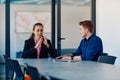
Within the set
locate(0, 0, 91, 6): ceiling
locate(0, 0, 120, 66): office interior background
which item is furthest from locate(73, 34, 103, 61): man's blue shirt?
locate(0, 0, 91, 6): ceiling

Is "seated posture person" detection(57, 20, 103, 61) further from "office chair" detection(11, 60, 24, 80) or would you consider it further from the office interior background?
the office interior background

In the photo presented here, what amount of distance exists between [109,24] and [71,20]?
865 mm

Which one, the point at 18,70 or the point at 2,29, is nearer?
the point at 18,70

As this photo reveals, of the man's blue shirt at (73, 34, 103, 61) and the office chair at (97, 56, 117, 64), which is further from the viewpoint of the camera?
the man's blue shirt at (73, 34, 103, 61)

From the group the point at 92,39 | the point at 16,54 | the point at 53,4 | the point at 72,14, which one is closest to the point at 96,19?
the point at 72,14

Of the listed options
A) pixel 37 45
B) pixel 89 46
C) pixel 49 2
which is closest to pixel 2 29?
pixel 49 2

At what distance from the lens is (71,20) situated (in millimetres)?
7137

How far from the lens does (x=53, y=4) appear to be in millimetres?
7004

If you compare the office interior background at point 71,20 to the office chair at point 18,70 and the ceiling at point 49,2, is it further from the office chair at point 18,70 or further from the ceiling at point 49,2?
the office chair at point 18,70

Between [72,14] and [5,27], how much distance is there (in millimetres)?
1561

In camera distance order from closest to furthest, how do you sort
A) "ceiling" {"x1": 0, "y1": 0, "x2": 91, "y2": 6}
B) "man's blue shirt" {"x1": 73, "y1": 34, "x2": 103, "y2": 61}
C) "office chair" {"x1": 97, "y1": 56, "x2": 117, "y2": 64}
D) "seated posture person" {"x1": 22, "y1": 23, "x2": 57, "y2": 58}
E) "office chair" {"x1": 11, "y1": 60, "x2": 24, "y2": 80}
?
1. "office chair" {"x1": 11, "y1": 60, "x2": 24, "y2": 80}
2. "office chair" {"x1": 97, "y1": 56, "x2": 117, "y2": 64}
3. "man's blue shirt" {"x1": 73, "y1": 34, "x2": 103, "y2": 61}
4. "seated posture person" {"x1": 22, "y1": 23, "x2": 57, "y2": 58}
5. "ceiling" {"x1": 0, "y1": 0, "x2": 91, "y2": 6}

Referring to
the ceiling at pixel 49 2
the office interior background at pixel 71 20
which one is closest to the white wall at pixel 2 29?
the office interior background at pixel 71 20

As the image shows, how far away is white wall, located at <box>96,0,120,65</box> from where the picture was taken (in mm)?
6621

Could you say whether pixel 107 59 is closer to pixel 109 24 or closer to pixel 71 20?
pixel 109 24
